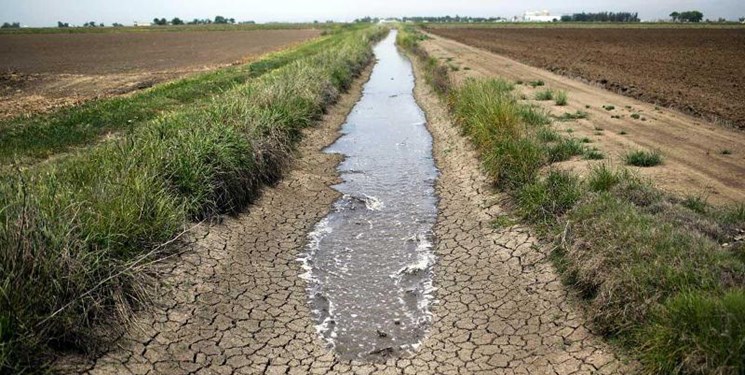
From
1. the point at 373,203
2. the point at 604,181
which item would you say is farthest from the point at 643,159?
the point at 373,203

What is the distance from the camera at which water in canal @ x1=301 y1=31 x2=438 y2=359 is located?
5387 millimetres

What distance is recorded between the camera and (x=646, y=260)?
504 cm

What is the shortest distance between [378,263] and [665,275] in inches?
128

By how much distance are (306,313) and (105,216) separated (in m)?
2.14

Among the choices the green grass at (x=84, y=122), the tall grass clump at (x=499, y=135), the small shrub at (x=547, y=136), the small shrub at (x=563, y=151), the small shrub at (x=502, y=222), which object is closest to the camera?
the small shrub at (x=502, y=222)

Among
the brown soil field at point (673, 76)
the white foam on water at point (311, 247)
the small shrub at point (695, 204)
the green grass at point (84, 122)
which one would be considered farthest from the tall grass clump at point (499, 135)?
the brown soil field at point (673, 76)

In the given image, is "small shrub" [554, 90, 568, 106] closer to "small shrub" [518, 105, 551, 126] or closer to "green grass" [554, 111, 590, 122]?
"green grass" [554, 111, 590, 122]

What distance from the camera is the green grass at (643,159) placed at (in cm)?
898

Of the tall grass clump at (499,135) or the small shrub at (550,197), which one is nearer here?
the small shrub at (550,197)

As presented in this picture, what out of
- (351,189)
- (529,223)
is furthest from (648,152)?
(351,189)

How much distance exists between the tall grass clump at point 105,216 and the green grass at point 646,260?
13.4ft

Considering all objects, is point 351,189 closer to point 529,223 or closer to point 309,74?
point 529,223

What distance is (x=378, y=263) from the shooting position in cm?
688

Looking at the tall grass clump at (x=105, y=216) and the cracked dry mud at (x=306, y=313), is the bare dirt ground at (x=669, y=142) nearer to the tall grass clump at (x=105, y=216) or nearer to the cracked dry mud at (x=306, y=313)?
the cracked dry mud at (x=306, y=313)
